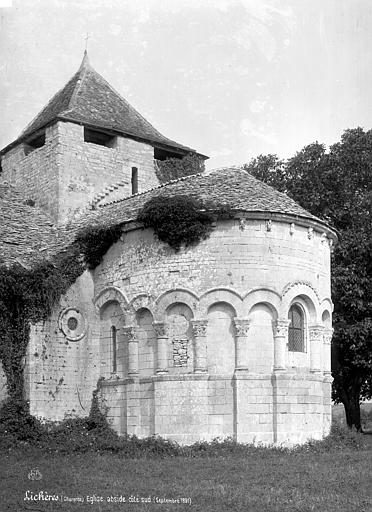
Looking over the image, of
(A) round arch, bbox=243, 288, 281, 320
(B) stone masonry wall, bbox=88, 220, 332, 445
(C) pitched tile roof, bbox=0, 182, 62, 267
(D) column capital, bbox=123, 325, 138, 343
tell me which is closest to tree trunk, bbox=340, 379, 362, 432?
(B) stone masonry wall, bbox=88, 220, 332, 445

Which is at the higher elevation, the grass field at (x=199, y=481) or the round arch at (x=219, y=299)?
the round arch at (x=219, y=299)

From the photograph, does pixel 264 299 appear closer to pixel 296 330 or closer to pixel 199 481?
pixel 296 330

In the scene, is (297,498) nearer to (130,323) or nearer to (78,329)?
(130,323)

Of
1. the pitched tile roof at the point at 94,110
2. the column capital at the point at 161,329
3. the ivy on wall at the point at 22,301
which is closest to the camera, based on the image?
the column capital at the point at 161,329

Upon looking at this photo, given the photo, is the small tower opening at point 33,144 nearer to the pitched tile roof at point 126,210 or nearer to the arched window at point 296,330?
the pitched tile roof at point 126,210

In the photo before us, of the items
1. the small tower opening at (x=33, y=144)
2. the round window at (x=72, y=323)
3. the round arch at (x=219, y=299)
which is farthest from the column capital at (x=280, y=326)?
the small tower opening at (x=33, y=144)

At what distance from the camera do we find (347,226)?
A: 105 ft

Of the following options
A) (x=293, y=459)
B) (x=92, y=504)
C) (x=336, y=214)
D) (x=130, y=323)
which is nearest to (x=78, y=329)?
(x=130, y=323)

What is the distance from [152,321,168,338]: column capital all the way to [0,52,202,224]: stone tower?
25.7 feet

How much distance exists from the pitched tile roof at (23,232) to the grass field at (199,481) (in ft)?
20.2

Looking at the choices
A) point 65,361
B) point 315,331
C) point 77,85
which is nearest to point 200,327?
point 315,331

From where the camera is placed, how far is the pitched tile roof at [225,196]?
2158 cm

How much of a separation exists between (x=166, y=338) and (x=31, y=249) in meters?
5.64

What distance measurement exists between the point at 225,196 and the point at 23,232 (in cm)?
738
